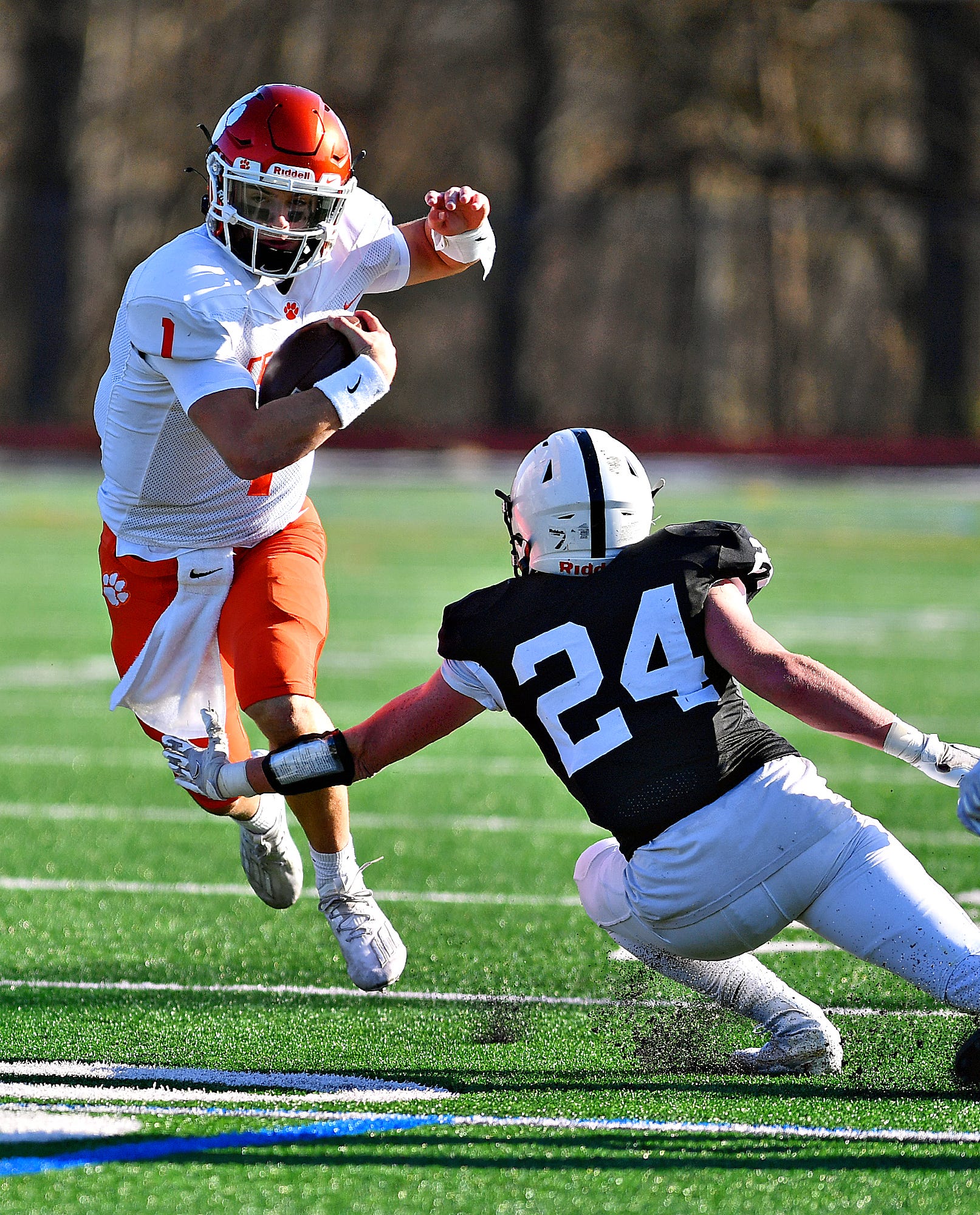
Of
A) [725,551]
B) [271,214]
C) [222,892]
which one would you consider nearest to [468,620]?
[725,551]

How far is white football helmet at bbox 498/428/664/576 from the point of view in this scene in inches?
130

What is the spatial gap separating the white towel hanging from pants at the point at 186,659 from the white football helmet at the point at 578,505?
3.80 feet

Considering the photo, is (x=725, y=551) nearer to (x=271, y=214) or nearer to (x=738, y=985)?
(x=738, y=985)

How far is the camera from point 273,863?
4.45 metres

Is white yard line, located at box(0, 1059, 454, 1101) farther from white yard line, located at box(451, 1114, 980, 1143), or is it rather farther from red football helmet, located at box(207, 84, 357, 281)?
red football helmet, located at box(207, 84, 357, 281)

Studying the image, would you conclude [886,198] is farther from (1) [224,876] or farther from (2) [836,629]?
(1) [224,876]

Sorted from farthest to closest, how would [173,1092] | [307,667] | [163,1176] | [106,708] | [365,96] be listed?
1. [365,96]
2. [106,708]
3. [307,667]
4. [173,1092]
5. [163,1176]

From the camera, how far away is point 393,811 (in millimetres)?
6258

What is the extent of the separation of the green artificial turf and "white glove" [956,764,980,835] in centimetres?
49

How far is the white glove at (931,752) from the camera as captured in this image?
313 cm

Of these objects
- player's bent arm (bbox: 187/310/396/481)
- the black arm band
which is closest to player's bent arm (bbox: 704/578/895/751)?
the black arm band

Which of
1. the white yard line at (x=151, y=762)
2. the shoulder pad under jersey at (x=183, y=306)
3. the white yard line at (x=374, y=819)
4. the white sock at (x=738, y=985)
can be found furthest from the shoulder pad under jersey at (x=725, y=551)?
the white yard line at (x=151, y=762)

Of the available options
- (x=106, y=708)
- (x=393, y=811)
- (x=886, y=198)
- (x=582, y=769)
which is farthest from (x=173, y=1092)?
(x=886, y=198)

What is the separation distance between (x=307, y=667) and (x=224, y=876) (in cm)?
139
